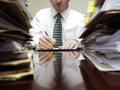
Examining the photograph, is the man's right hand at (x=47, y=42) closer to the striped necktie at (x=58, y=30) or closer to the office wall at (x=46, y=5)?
the striped necktie at (x=58, y=30)

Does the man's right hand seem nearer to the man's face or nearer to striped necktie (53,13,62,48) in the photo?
striped necktie (53,13,62,48)

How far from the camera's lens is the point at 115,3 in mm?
513

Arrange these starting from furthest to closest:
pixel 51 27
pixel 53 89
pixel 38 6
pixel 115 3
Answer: pixel 38 6, pixel 51 27, pixel 115 3, pixel 53 89

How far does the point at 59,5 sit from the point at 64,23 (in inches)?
9.1

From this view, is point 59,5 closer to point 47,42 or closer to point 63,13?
point 63,13

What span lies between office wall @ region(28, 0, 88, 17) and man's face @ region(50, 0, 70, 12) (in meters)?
0.25

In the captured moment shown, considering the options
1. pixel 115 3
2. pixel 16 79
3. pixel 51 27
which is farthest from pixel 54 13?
pixel 16 79

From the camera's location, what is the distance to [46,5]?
2898 mm

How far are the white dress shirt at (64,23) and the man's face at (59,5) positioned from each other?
0.06 meters

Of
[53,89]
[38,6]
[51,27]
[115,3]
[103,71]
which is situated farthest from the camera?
[38,6]

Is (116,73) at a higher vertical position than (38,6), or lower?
lower

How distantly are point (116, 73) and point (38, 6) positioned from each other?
8.40 feet

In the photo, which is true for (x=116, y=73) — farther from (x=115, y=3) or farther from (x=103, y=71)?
(x=115, y=3)

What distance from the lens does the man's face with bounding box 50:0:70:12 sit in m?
2.54
